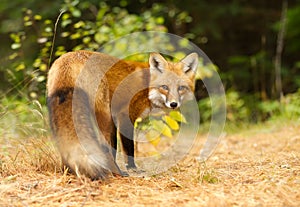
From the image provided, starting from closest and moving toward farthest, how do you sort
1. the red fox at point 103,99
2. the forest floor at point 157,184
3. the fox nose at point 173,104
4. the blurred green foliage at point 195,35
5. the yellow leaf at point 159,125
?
1. the forest floor at point 157,184
2. the red fox at point 103,99
3. the fox nose at point 173,104
4. the yellow leaf at point 159,125
5. the blurred green foliage at point 195,35

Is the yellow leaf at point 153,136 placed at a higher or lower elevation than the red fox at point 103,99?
lower

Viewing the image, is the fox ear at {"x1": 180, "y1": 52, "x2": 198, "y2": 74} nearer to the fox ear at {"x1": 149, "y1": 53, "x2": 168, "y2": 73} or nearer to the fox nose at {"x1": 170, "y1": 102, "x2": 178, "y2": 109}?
the fox ear at {"x1": 149, "y1": 53, "x2": 168, "y2": 73}

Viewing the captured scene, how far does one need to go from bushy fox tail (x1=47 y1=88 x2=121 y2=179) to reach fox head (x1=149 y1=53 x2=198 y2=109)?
1.04 m

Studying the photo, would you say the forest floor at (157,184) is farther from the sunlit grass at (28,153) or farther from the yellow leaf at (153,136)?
the yellow leaf at (153,136)

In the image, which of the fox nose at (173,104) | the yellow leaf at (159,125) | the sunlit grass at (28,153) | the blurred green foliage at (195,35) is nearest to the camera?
the sunlit grass at (28,153)

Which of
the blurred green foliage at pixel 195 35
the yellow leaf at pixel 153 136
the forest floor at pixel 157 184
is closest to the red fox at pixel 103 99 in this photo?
the forest floor at pixel 157 184

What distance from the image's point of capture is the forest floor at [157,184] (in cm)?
312

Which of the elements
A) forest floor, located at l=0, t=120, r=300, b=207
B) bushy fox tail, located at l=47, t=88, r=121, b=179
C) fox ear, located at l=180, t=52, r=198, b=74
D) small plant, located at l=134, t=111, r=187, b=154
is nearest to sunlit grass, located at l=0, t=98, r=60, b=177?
forest floor, located at l=0, t=120, r=300, b=207

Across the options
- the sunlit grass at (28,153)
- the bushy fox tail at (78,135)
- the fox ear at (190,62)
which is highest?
the fox ear at (190,62)

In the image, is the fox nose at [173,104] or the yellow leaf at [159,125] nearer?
the fox nose at [173,104]

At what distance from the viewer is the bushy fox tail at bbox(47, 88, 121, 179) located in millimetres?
3322

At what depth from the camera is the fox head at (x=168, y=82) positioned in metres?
4.70

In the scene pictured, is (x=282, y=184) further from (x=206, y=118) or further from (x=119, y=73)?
(x=206, y=118)

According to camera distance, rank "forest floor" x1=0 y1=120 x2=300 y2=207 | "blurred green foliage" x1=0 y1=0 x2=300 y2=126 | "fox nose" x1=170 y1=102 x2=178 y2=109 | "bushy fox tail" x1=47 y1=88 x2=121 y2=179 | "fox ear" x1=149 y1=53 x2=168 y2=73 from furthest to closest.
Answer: "blurred green foliage" x1=0 y1=0 x2=300 y2=126
"fox ear" x1=149 y1=53 x2=168 y2=73
"fox nose" x1=170 y1=102 x2=178 y2=109
"bushy fox tail" x1=47 y1=88 x2=121 y2=179
"forest floor" x1=0 y1=120 x2=300 y2=207
